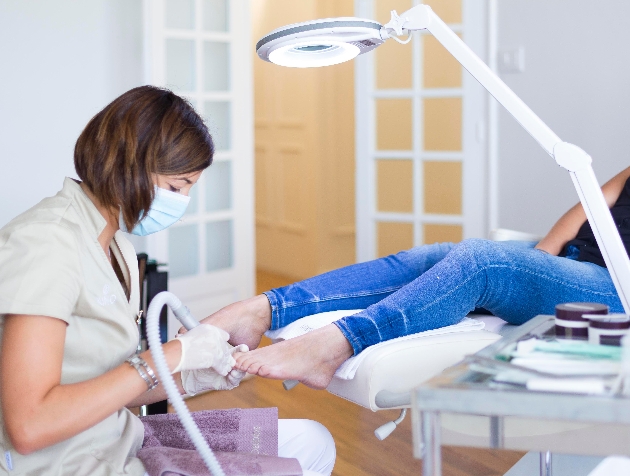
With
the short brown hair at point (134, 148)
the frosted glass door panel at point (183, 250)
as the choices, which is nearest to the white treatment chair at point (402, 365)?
the short brown hair at point (134, 148)

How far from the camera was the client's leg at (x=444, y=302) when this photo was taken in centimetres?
153

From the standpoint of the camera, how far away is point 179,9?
2.99m

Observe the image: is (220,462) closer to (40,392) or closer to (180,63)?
(40,392)

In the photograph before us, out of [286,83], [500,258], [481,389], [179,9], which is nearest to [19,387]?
[481,389]

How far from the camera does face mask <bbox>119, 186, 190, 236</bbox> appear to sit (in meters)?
1.24

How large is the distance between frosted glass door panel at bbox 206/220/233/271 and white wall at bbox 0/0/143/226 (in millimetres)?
659

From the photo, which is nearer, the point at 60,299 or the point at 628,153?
the point at 60,299

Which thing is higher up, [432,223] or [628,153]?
[628,153]

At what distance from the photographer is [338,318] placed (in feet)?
5.60

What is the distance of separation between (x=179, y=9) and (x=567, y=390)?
2543 mm

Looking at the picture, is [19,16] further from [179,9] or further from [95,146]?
[95,146]

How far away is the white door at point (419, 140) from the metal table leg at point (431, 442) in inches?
102

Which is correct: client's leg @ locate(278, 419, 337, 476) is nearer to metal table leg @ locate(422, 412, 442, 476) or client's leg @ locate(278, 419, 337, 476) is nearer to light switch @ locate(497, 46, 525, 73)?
metal table leg @ locate(422, 412, 442, 476)

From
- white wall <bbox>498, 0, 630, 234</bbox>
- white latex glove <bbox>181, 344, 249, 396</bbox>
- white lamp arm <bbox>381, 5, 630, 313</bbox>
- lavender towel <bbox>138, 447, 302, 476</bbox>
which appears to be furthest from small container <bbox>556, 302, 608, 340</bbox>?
white wall <bbox>498, 0, 630, 234</bbox>
